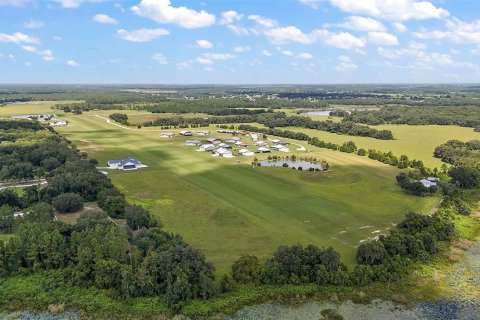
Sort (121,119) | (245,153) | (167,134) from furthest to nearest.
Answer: (121,119), (167,134), (245,153)

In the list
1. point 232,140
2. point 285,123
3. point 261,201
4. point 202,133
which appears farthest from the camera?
point 285,123

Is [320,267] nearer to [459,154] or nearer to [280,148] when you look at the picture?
[459,154]

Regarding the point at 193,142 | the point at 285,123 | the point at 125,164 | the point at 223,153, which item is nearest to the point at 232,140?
the point at 193,142

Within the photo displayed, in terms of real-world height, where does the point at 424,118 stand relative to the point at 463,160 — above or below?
above

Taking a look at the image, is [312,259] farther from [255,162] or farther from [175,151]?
[175,151]

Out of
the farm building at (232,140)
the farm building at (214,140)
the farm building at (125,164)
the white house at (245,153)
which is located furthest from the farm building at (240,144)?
the farm building at (125,164)

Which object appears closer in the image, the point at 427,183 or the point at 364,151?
the point at 427,183

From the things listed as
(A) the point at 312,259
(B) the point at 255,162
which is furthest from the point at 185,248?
(B) the point at 255,162
